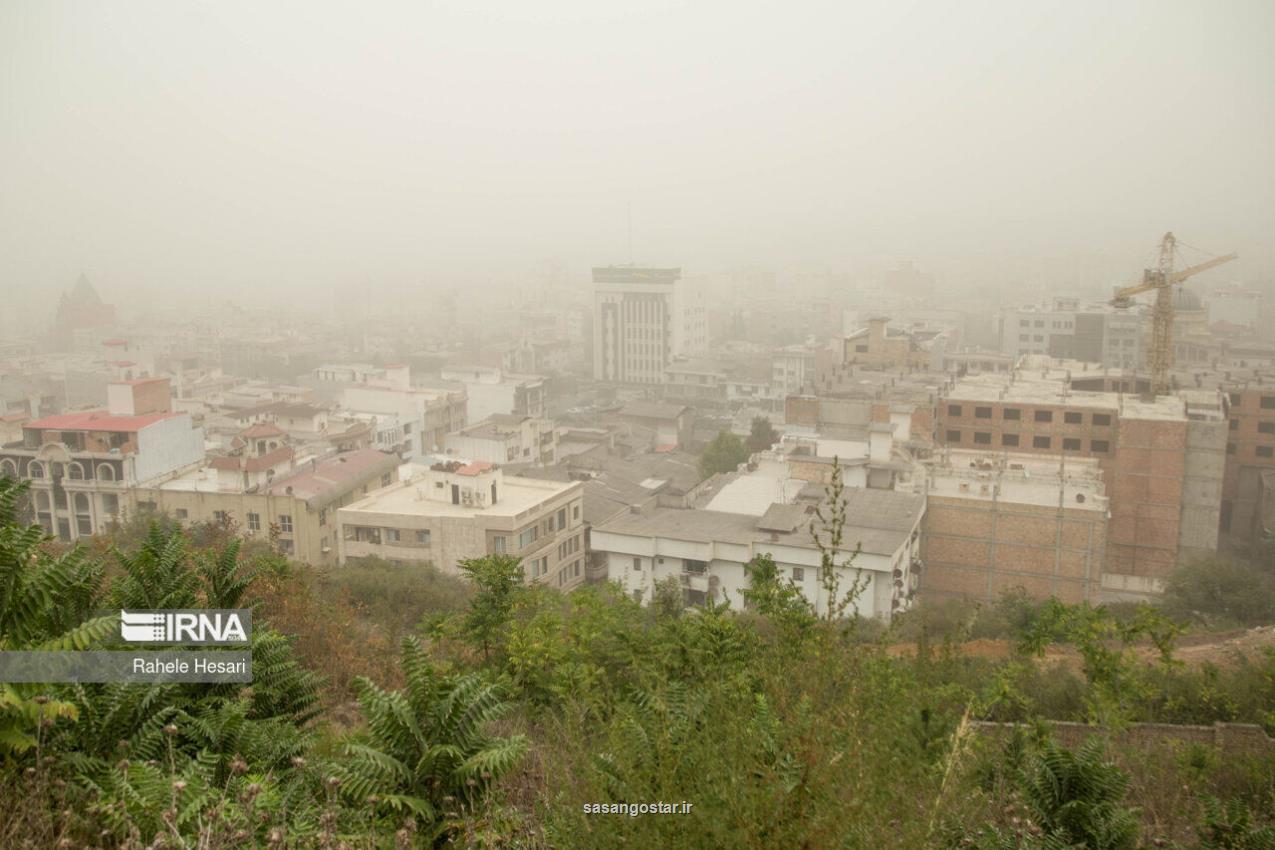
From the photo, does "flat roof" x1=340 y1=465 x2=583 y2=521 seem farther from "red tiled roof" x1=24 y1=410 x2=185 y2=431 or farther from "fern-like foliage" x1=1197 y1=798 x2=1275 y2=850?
"fern-like foliage" x1=1197 y1=798 x2=1275 y2=850

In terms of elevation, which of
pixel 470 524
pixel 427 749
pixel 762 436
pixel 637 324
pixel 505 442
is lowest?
pixel 762 436

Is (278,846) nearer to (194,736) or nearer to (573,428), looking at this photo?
(194,736)

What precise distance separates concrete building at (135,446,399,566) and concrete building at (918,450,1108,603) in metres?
5.18

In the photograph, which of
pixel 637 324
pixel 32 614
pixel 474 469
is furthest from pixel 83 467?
pixel 637 324

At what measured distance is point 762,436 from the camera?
551 inches

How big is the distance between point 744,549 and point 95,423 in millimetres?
6538

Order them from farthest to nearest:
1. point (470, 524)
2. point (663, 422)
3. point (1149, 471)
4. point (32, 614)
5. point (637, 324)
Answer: point (637, 324) → point (663, 422) → point (1149, 471) → point (470, 524) → point (32, 614)

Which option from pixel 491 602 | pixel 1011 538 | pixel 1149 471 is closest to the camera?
pixel 491 602

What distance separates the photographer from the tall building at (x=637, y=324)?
24.2 meters

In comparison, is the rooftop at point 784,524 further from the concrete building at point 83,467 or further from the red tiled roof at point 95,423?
the red tiled roof at point 95,423

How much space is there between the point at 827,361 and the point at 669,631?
660 inches

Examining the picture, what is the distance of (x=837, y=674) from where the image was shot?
137 cm

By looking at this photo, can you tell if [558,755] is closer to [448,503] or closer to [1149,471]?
[448,503]

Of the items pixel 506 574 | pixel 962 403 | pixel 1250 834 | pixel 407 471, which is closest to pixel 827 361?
pixel 962 403
